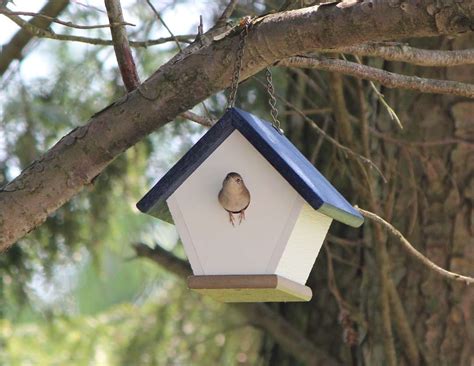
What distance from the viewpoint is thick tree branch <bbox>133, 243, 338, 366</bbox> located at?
9.84 ft

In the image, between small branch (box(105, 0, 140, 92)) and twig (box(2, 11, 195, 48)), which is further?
twig (box(2, 11, 195, 48))

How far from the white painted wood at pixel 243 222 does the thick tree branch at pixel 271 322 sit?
1273 millimetres

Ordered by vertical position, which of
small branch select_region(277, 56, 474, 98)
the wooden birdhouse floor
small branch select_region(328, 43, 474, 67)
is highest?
small branch select_region(328, 43, 474, 67)

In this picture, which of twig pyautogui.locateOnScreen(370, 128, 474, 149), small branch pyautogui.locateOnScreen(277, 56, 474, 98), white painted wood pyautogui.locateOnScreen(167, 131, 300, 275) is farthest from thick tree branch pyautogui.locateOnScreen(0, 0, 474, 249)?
twig pyautogui.locateOnScreen(370, 128, 474, 149)

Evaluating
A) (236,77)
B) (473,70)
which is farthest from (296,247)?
(473,70)

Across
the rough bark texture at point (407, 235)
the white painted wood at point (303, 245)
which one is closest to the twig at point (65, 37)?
the white painted wood at point (303, 245)

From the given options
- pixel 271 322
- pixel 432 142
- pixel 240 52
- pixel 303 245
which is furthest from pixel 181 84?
pixel 271 322

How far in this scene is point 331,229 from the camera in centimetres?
310

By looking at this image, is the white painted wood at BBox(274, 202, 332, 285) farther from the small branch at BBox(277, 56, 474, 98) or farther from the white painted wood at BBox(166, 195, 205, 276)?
the small branch at BBox(277, 56, 474, 98)

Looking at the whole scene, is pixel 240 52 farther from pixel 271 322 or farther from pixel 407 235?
pixel 271 322

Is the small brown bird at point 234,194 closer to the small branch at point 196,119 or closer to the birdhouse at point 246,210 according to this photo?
the birdhouse at point 246,210

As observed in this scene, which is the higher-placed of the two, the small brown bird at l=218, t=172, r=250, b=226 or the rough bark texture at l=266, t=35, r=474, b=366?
the rough bark texture at l=266, t=35, r=474, b=366

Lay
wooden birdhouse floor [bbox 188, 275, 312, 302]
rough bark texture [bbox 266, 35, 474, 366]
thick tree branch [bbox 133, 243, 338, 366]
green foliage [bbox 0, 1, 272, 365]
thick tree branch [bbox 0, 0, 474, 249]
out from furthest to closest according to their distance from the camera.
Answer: green foliage [bbox 0, 1, 272, 365]
thick tree branch [bbox 133, 243, 338, 366]
rough bark texture [bbox 266, 35, 474, 366]
wooden birdhouse floor [bbox 188, 275, 312, 302]
thick tree branch [bbox 0, 0, 474, 249]

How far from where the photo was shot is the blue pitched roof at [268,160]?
1.70 meters
